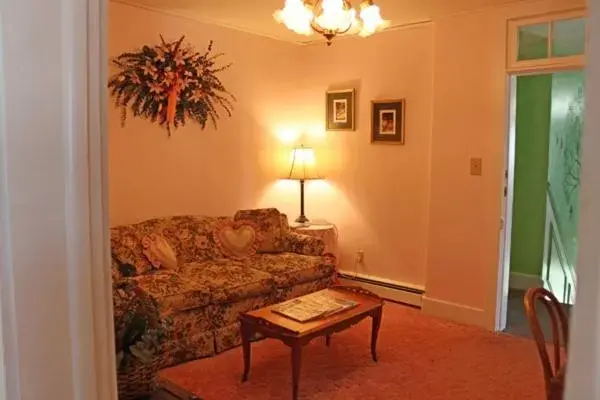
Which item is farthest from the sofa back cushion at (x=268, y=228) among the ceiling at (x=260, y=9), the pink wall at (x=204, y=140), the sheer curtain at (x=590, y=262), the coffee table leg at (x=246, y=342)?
the sheer curtain at (x=590, y=262)

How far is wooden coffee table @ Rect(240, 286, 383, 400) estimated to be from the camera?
2.79 m

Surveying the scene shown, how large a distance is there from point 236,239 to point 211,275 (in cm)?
62

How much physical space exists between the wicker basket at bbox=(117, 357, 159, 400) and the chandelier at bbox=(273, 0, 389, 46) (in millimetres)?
2020

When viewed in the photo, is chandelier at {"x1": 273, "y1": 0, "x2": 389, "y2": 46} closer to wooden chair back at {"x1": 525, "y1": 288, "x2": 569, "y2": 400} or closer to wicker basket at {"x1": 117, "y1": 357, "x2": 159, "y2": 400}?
wooden chair back at {"x1": 525, "y1": 288, "x2": 569, "y2": 400}

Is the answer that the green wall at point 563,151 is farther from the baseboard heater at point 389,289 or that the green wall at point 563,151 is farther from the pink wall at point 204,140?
the pink wall at point 204,140

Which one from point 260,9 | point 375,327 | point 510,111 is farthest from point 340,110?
point 375,327

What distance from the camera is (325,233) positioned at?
487 cm

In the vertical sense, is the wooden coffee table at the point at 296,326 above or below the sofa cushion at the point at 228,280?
below

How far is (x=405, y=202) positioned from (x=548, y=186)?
5.25ft

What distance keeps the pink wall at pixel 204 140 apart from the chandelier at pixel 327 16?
152cm

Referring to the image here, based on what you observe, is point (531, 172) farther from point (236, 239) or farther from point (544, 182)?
point (236, 239)

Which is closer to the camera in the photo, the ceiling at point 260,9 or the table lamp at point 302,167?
the ceiling at point 260,9

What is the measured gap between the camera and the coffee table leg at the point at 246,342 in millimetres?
3053

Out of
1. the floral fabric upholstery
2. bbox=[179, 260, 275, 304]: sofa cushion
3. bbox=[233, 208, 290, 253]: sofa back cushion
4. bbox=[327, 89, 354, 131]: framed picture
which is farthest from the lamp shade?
the floral fabric upholstery
